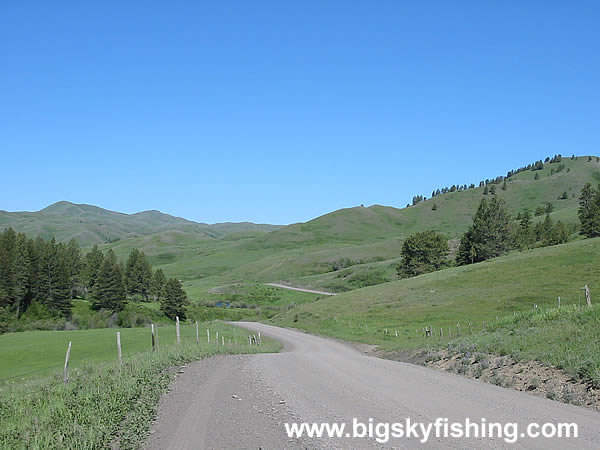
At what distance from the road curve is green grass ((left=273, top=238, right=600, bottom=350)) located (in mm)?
24168

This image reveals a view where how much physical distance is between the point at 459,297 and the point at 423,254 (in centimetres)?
4729

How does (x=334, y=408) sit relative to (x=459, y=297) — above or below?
above

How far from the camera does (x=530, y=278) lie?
60.1 m

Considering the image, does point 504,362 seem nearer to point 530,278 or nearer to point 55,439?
point 55,439

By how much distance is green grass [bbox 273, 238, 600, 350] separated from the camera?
1907 inches

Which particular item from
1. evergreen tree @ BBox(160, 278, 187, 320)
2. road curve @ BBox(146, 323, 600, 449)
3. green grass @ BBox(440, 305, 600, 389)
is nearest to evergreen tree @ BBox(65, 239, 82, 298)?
evergreen tree @ BBox(160, 278, 187, 320)

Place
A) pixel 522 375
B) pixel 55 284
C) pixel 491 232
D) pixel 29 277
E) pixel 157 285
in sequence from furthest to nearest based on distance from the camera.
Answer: pixel 157 285
pixel 55 284
pixel 29 277
pixel 491 232
pixel 522 375

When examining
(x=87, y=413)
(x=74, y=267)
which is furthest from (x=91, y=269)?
(x=87, y=413)

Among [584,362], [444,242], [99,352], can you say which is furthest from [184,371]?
[444,242]

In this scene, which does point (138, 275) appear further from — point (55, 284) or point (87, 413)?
point (87, 413)

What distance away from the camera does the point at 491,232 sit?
314 ft

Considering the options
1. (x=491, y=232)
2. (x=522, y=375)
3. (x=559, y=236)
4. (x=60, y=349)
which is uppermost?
(x=491, y=232)

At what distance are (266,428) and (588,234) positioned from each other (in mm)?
106736

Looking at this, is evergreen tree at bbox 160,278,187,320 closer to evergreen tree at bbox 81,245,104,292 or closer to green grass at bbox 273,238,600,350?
evergreen tree at bbox 81,245,104,292
